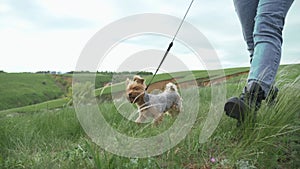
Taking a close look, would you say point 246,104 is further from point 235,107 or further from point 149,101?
point 149,101

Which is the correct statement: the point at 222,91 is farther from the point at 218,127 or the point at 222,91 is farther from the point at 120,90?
the point at 120,90

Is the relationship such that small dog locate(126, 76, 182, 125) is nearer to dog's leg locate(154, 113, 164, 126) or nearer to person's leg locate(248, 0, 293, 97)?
dog's leg locate(154, 113, 164, 126)

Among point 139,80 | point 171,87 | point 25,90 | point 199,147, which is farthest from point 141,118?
point 25,90

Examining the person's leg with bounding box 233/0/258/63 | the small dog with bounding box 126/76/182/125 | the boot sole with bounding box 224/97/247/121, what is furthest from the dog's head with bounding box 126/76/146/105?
the boot sole with bounding box 224/97/247/121

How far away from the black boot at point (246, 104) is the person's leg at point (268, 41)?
40mm

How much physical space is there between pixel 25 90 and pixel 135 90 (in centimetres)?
2055

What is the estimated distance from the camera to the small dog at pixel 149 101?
2966mm

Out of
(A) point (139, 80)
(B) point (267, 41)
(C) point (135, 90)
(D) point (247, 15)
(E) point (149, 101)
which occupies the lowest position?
(E) point (149, 101)

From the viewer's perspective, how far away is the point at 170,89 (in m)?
3.72

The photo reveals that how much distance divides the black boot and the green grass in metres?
18.5

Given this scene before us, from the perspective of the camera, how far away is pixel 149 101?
321cm

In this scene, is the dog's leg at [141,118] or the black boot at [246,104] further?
the dog's leg at [141,118]

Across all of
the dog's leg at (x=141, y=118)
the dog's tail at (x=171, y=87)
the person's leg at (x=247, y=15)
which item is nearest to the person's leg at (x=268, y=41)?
the person's leg at (x=247, y=15)

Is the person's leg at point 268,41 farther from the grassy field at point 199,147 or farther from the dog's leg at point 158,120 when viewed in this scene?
the dog's leg at point 158,120
